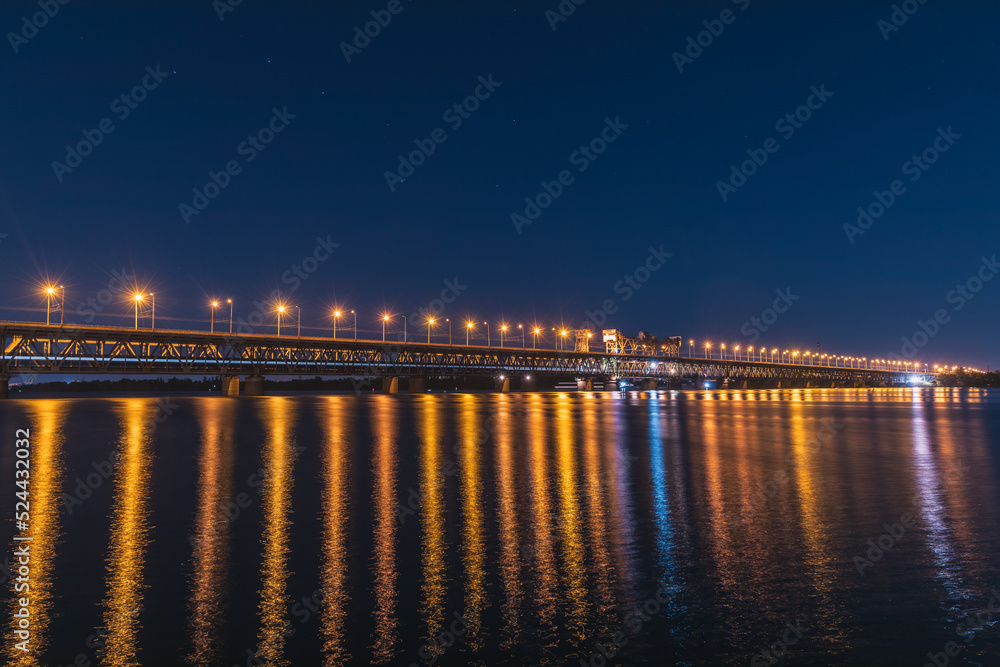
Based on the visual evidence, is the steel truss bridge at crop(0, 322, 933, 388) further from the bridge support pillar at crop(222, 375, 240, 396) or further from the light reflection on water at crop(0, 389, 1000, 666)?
the light reflection on water at crop(0, 389, 1000, 666)

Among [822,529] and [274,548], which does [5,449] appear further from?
[822,529]

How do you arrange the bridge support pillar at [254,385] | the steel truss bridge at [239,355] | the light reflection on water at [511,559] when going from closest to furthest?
the light reflection on water at [511,559] < the steel truss bridge at [239,355] < the bridge support pillar at [254,385]

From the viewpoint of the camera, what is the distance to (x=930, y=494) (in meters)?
17.7

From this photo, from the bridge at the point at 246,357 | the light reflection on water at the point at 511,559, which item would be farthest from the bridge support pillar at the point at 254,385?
the light reflection on water at the point at 511,559

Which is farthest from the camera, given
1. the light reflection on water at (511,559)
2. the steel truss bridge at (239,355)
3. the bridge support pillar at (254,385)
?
the bridge support pillar at (254,385)

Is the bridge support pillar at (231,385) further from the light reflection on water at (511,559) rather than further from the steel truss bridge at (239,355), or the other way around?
the light reflection on water at (511,559)

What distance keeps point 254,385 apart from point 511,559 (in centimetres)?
13150

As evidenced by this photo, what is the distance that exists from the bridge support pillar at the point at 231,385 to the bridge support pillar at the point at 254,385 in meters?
3.81

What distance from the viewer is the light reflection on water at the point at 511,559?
7.68 metres

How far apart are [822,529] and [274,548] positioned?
975 centimetres

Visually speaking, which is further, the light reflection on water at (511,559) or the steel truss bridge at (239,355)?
the steel truss bridge at (239,355)

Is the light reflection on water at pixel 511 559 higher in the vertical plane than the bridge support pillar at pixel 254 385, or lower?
lower

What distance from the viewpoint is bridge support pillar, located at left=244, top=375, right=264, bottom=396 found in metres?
134

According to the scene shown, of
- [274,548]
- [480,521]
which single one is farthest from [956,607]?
[274,548]
